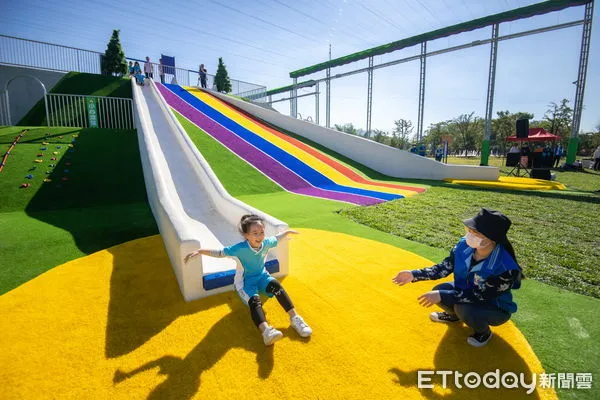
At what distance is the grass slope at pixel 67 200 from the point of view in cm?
497

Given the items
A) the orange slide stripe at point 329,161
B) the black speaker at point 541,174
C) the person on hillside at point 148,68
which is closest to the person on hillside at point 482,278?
the orange slide stripe at point 329,161

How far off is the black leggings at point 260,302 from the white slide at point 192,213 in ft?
1.62

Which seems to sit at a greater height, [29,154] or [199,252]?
[29,154]

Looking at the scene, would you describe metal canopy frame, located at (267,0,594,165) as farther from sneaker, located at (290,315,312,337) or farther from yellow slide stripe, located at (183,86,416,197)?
sneaker, located at (290,315,312,337)

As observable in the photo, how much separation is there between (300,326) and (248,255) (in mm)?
909

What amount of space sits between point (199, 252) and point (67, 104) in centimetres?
1742

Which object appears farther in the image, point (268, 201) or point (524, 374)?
point (268, 201)

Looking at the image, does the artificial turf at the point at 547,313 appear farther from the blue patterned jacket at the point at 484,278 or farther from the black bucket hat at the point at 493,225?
the black bucket hat at the point at 493,225

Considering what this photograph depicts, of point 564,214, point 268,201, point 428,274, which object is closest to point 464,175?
point 564,214

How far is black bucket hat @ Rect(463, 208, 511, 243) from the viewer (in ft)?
8.36

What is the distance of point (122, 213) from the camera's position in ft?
23.6

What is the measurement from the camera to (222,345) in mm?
2855

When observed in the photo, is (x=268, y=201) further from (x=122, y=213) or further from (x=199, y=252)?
(x=199, y=252)

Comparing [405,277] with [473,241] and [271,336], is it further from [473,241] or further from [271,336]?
[271,336]
